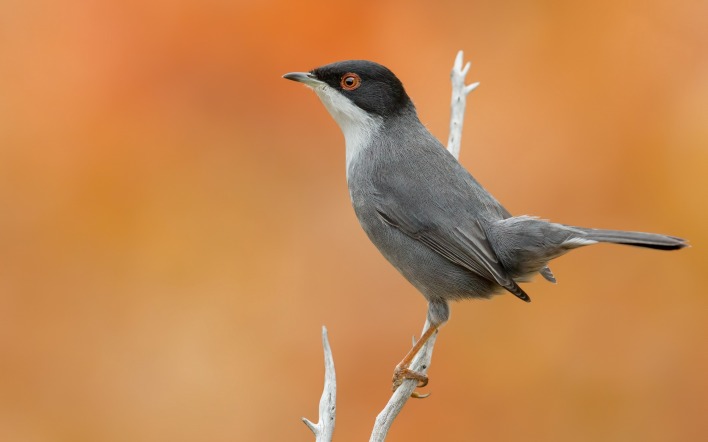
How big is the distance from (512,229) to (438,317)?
69cm

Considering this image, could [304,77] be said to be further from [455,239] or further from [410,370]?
[410,370]

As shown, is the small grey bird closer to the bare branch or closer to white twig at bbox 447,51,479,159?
the bare branch

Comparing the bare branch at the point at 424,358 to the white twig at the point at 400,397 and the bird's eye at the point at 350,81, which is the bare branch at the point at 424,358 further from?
the bird's eye at the point at 350,81

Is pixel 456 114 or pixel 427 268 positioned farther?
pixel 456 114

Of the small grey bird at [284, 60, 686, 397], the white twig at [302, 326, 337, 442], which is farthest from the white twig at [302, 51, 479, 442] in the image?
the small grey bird at [284, 60, 686, 397]

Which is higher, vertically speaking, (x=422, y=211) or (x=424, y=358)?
(x=422, y=211)

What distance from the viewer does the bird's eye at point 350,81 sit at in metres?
4.48

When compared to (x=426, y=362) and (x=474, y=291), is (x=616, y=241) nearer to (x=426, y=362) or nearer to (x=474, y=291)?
(x=474, y=291)

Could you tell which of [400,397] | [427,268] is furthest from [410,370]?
[427,268]

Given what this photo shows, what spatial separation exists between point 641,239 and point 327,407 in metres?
1.70

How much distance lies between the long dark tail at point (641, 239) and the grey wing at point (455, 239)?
501 mm

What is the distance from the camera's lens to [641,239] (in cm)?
367

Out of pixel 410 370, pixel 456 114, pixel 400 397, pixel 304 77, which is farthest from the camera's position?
pixel 456 114

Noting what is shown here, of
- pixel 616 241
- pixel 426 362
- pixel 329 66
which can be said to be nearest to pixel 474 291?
pixel 426 362
